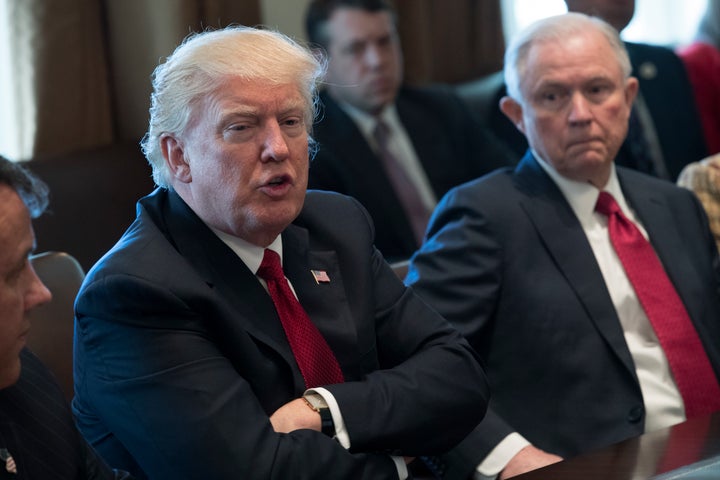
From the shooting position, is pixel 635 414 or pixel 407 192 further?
pixel 407 192

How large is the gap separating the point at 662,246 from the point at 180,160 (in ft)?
4.07

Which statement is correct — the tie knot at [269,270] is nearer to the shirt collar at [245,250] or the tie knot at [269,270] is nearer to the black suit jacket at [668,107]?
the shirt collar at [245,250]

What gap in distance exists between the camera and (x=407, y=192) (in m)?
4.04

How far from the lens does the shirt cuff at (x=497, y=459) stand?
216 centimetres

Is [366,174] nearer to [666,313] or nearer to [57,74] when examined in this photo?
[57,74]

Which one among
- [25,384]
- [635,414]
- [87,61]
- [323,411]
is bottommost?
[635,414]

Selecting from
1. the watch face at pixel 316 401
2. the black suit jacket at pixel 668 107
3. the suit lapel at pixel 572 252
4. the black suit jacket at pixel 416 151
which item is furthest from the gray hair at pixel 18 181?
the black suit jacket at pixel 668 107

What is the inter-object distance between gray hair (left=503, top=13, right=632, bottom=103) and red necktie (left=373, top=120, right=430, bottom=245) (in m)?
1.33

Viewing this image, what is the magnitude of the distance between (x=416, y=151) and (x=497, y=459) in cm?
214

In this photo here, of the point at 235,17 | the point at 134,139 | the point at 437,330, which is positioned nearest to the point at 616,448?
the point at 437,330

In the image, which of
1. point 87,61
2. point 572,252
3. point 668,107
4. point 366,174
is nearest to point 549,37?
point 572,252

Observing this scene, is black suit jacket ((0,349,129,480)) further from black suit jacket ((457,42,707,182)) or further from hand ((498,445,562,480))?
black suit jacket ((457,42,707,182))

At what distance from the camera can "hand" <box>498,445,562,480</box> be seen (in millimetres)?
2164

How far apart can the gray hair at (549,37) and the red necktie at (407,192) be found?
1.33m
